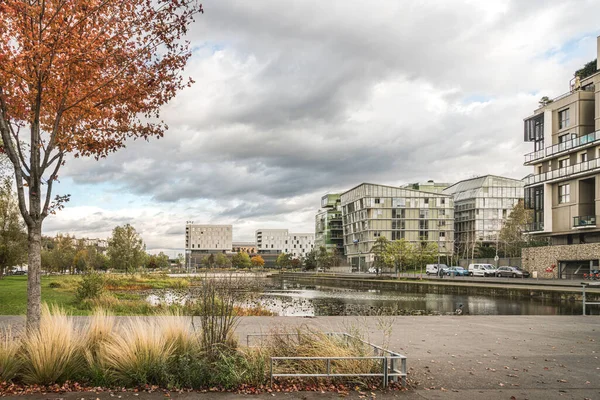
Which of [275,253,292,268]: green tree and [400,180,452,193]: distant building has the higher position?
[400,180,452,193]: distant building

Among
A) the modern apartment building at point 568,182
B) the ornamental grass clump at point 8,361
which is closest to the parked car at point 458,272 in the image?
the modern apartment building at point 568,182

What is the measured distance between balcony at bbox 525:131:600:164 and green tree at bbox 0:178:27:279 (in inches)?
2184

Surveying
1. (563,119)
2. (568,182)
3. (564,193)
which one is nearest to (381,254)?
(564,193)

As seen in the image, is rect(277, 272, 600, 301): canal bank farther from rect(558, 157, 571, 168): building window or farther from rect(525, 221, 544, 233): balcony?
rect(558, 157, 571, 168): building window

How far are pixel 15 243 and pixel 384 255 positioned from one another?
49.2 m

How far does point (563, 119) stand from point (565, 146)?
4112 millimetres

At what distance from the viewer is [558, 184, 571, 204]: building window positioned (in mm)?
56656

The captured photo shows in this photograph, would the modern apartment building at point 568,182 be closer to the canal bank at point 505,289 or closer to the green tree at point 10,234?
the canal bank at point 505,289

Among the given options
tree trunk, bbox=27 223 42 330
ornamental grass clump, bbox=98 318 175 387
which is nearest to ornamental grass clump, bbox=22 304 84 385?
ornamental grass clump, bbox=98 318 175 387

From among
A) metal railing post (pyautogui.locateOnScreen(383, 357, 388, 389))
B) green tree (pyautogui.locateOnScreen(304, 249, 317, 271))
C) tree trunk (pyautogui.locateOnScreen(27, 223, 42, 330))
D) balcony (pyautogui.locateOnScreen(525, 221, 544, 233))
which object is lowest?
green tree (pyautogui.locateOnScreen(304, 249, 317, 271))

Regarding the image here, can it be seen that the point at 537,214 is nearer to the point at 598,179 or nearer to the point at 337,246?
the point at 598,179

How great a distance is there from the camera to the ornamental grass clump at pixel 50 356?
7574mm

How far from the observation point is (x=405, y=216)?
117188 millimetres

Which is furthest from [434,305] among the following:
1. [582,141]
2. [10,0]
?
[582,141]
